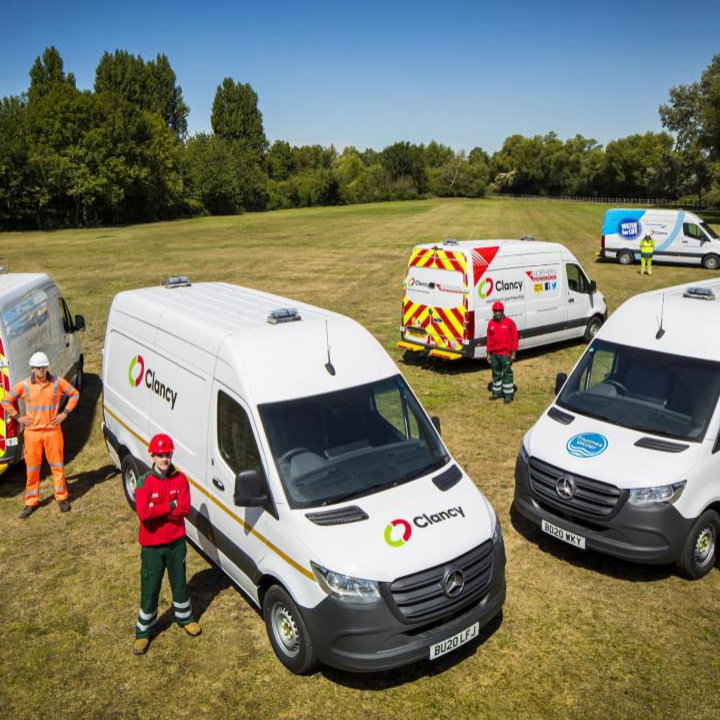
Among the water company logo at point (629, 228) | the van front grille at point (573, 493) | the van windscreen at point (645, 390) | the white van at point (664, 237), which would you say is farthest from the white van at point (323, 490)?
the water company logo at point (629, 228)

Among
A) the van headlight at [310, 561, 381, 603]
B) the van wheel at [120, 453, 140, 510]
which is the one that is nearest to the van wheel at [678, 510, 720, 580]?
the van headlight at [310, 561, 381, 603]

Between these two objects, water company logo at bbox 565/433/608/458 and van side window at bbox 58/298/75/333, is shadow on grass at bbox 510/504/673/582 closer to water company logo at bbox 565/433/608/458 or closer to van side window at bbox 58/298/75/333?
water company logo at bbox 565/433/608/458

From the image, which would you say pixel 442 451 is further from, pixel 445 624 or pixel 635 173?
pixel 635 173

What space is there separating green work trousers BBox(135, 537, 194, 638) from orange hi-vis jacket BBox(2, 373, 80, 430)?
3500 mm

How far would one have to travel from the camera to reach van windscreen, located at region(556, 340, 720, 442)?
734 centimetres

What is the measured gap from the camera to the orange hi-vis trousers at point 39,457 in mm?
8562

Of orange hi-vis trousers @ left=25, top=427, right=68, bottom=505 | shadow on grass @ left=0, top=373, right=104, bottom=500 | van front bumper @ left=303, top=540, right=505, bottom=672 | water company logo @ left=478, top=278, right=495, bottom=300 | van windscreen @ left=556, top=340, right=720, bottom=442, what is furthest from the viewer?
water company logo @ left=478, top=278, right=495, bottom=300

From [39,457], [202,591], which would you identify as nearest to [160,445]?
[202,591]

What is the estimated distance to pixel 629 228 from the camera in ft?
102

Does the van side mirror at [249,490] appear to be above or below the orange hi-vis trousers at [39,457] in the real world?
above

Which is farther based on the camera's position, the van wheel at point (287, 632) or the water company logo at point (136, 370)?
the water company logo at point (136, 370)

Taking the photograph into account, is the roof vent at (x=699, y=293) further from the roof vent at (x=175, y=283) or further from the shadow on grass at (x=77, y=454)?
the shadow on grass at (x=77, y=454)

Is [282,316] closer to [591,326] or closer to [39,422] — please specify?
[39,422]

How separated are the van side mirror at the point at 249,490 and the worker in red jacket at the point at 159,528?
0.53m
